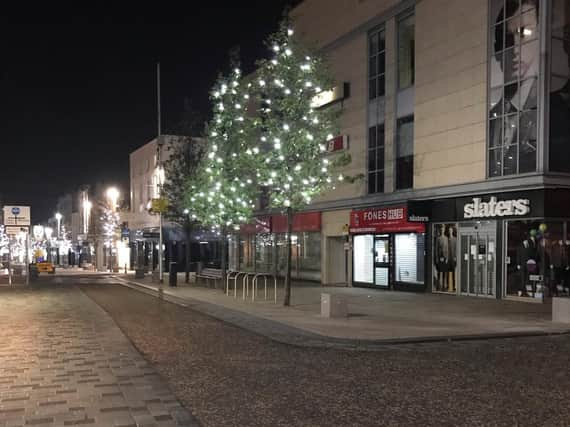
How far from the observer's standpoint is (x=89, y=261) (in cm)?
6550

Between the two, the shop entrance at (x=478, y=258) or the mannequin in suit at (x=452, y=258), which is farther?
the mannequin in suit at (x=452, y=258)

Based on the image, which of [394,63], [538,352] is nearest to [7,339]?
[538,352]

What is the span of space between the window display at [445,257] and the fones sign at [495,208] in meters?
1.31

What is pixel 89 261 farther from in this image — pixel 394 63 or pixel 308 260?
pixel 394 63

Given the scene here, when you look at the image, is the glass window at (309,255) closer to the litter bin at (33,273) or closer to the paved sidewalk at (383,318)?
the paved sidewalk at (383,318)

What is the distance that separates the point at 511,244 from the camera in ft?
62.6

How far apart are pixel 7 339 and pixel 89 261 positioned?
187ft

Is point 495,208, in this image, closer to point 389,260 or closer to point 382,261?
point 389,260

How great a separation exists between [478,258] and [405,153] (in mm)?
5447

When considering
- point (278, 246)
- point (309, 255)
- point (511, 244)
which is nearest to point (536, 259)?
point (511, 244)

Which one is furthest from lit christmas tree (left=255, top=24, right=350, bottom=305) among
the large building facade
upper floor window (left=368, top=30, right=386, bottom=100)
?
upper floor window (left=368, top=30, right=386, bottom=100)

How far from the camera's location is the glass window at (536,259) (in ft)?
60.4

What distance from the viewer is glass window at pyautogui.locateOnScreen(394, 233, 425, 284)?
73.5ft

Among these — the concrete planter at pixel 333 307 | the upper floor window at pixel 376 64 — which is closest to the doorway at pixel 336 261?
the upper floor window at pixel 376 64
